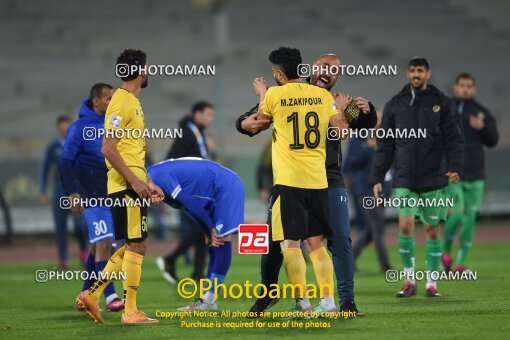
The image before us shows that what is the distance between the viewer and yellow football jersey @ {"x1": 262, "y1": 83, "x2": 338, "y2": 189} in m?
8.62

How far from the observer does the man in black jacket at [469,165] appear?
13.9 meters

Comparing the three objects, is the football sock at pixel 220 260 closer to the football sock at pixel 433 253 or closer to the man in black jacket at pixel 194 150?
the football sock at pixel 433 253

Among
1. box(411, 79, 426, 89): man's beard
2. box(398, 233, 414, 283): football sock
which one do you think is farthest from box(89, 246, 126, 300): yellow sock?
box(411, 79, 426, 89): man's beard

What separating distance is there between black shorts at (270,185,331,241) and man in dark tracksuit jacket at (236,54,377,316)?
423mm

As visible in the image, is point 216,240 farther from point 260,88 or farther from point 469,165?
point 469,165

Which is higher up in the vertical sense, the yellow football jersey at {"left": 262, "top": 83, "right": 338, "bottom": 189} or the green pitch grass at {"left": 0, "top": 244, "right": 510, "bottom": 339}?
the yellow football jersey at {"left": 262, "top": 83, "right": 338, "bottom": 189}

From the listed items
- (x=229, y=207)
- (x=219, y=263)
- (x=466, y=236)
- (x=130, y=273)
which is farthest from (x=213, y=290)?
(x=466, y=236)

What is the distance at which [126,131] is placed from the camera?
8906mm

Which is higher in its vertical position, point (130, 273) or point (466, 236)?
point (130, 273)

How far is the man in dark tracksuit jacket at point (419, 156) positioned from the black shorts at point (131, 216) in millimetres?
2979

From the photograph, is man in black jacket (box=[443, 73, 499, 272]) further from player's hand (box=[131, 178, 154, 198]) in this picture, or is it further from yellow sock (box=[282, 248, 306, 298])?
player's hand (box=[131, 178, 154, 198])

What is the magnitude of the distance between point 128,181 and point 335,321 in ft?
6.91

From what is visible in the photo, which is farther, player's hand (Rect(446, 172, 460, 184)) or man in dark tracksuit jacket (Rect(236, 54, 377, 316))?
player's hand (Rect(446, 172, 460, 184))

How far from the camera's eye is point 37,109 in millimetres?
28562
